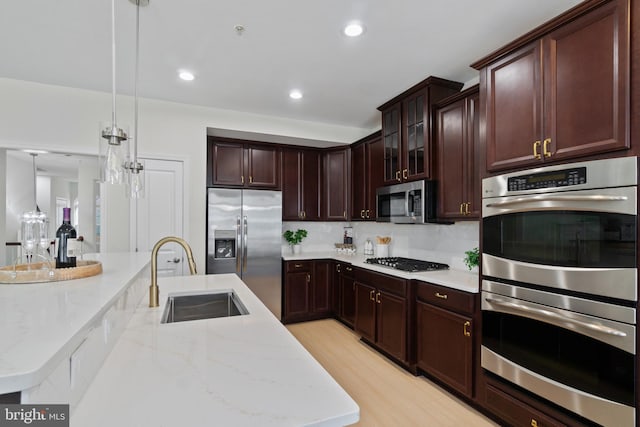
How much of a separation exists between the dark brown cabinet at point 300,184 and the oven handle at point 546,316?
2.84 m

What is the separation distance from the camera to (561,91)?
5.55 ft

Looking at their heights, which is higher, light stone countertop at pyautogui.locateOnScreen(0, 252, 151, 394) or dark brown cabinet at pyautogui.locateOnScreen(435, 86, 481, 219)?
dark brown cabinet at pyautogui.locateOnScreen(435, 86, 481, 219)

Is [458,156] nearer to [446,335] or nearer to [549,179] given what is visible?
[549,179]

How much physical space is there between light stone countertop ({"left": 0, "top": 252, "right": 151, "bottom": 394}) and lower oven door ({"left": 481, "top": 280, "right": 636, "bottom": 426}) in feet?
6.75

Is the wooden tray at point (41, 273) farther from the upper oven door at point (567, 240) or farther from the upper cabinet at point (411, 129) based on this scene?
the upper cabinet at point (411, 129)

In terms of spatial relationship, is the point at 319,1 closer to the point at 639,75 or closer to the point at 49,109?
the point at 639,75

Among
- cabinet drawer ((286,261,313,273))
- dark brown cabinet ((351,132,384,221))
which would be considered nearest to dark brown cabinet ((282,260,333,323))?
cabinet drawer ((286,261,313,273))

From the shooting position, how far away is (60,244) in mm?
1430

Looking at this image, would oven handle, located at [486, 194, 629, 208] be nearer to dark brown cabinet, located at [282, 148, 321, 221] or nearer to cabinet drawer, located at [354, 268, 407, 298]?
cabinet drawer, located at [354, 268, 407, 298]

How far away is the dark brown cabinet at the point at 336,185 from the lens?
447cm

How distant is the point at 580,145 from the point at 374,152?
248 cm

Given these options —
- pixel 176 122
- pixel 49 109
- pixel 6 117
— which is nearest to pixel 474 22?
pixel 176 122

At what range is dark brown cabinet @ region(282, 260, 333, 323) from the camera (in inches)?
163

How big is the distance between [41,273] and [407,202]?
276cm
